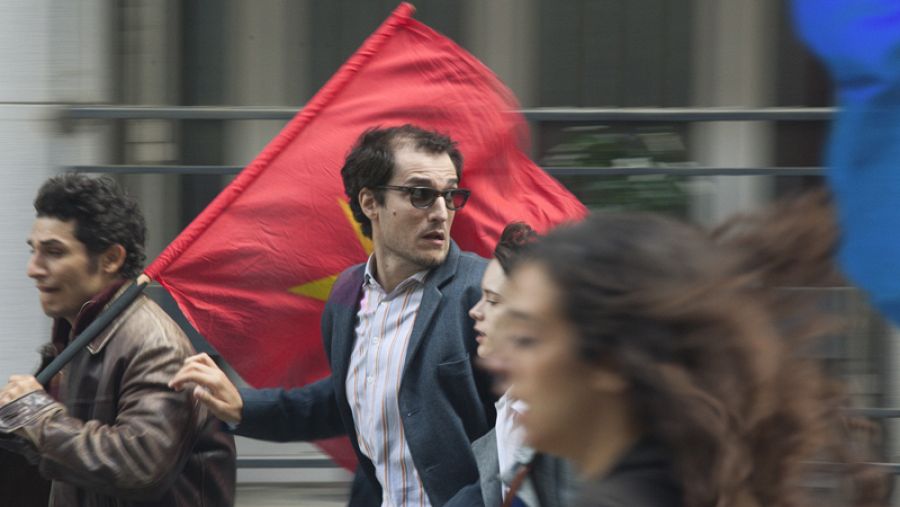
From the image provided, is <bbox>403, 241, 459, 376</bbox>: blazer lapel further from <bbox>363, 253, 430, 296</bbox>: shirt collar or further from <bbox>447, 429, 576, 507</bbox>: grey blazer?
<bbox>447, 429, 576, 507</bbox>: grey blazer

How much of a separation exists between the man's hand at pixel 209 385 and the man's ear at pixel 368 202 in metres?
0.65

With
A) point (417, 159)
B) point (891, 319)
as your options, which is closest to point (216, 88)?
point (417, 159)

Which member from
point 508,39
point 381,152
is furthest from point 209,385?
point 508,39

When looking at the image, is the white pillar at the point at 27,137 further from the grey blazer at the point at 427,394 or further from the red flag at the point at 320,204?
the grey blazer at the point at 427,394

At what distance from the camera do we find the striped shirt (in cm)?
368

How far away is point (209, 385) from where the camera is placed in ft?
11.9

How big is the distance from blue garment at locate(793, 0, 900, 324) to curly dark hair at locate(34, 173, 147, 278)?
2026mm

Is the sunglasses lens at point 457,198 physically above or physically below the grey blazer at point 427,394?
above

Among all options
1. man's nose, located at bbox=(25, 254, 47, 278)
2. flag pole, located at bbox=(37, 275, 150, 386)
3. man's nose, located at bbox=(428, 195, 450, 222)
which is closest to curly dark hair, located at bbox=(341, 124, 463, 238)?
man's nose, located at bbox=(428, 195, 450, 222)

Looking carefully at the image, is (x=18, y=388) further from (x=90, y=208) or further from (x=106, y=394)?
(x=90, y=208)

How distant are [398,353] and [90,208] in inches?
38.1

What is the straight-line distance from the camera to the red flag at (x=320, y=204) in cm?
420

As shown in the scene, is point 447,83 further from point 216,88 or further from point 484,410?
point 216,88

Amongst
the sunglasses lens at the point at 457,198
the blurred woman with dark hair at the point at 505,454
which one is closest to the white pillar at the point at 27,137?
the sunglasses lens at the point at 457,198
